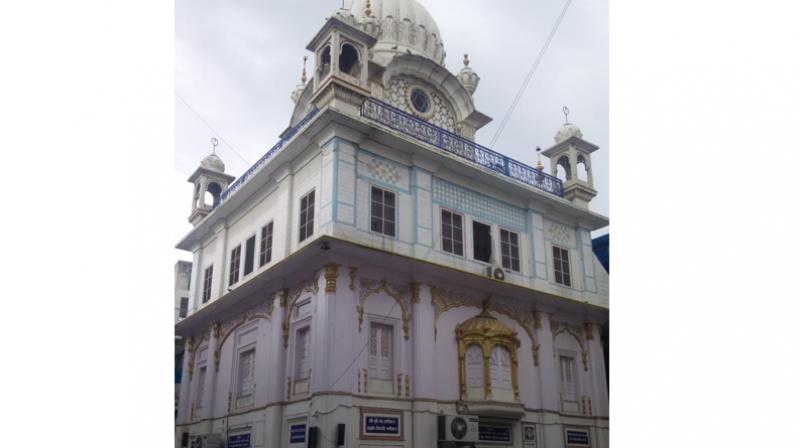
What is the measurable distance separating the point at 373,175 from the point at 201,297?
3.68 metres

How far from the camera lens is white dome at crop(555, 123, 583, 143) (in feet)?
40.6

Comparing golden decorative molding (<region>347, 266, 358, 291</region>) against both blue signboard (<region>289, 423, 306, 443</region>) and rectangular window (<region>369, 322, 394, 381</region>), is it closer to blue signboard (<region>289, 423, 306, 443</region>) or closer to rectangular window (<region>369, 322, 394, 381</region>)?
rectangular window (<region>369, 322, 394, 381</region>)

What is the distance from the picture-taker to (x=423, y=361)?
8.73 m

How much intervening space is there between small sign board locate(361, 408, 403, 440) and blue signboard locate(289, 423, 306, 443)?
747 mm

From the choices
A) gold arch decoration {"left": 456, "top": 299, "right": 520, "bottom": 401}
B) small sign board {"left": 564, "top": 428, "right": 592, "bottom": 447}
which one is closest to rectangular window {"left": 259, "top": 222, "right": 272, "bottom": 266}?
gold arch decoration {"left": 456, "top": 299, "right": 520, "bottom": 401}

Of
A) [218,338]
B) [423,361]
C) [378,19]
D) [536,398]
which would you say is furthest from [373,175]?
[378,19]

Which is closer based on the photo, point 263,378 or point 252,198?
point 263,378

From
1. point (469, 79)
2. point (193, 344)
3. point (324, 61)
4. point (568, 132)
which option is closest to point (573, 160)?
point (568, 132)

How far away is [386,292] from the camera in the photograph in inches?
345

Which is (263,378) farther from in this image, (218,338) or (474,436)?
(474,436)

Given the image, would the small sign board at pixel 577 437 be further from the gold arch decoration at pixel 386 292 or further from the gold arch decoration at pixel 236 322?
the gold arch decoration at pixel 236 322

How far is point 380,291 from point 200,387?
3.54m

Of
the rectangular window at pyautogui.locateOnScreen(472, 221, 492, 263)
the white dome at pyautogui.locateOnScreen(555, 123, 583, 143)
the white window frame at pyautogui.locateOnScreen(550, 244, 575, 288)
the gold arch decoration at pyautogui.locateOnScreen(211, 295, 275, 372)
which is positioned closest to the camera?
the gold arch decoration at pyautogui.locateOnScreen(211, 295, 275, 372)

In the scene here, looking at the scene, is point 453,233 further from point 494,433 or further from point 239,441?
point 239,441
